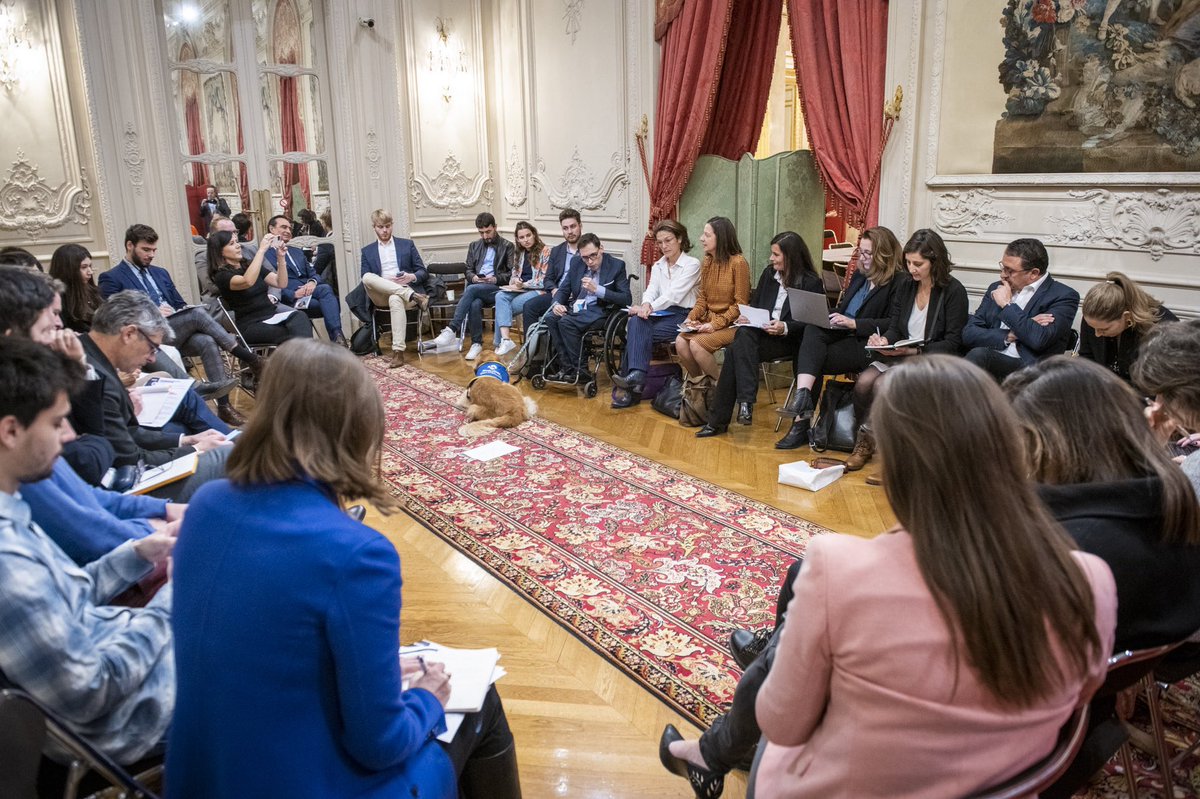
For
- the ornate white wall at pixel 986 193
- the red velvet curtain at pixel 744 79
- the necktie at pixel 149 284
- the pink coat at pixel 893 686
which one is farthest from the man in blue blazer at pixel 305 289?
the pink coat at pixel 893 686

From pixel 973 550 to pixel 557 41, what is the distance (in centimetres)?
766

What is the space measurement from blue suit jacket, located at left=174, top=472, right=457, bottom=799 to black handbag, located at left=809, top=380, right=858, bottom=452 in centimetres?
382

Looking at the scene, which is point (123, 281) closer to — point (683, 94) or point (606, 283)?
point (606, 283)

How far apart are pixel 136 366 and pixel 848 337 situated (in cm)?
375

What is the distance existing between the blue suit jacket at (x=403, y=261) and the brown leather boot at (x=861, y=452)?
4598 mm

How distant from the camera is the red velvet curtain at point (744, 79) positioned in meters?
6.41

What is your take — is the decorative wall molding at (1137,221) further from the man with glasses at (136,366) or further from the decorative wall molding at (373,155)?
the decorative wall molding at (373,155)

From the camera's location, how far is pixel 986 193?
16.1 ft

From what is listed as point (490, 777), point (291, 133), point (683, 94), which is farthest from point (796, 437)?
point (291, 133)

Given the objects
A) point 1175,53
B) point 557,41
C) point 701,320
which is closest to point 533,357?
point 701,320

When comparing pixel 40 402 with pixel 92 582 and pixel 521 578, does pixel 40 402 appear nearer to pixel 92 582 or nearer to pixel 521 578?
pixel 92 582

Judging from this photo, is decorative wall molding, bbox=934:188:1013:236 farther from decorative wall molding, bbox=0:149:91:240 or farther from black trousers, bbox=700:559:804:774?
decorative wall molding, bbox=0:149:91:240

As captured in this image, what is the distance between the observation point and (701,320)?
5816 mm

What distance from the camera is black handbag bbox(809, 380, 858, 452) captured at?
4.72 m
